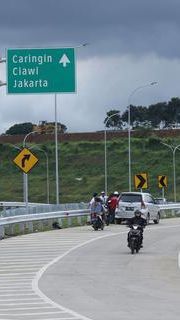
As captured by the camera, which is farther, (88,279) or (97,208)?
(97,208)

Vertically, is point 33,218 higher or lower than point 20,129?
lower

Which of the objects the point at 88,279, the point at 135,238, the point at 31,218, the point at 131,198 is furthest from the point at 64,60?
the point at 88,279

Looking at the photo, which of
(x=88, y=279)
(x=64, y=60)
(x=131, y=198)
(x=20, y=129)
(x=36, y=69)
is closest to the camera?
(x=88, y=279)

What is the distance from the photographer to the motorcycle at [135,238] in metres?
27.2

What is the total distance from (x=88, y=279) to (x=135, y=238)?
7796mm

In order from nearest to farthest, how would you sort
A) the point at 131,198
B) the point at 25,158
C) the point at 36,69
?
the point at 36,69, the point at 25,158, the point at 131,198

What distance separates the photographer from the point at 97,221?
131ft

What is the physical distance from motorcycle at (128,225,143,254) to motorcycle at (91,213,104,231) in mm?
12141

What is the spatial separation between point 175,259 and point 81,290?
797 centimetres

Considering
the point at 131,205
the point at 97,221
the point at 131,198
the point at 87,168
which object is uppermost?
the point at 87,168

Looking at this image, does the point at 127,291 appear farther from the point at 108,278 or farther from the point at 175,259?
the point at 175,259

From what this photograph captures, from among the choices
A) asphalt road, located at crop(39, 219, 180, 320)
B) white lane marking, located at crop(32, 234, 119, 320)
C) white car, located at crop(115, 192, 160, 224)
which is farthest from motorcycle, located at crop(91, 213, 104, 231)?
white lane marking, located at crop(32, 234, 119, 320)

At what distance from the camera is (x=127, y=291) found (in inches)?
681

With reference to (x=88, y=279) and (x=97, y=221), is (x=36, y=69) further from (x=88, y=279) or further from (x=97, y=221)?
(x=88, y=279)
